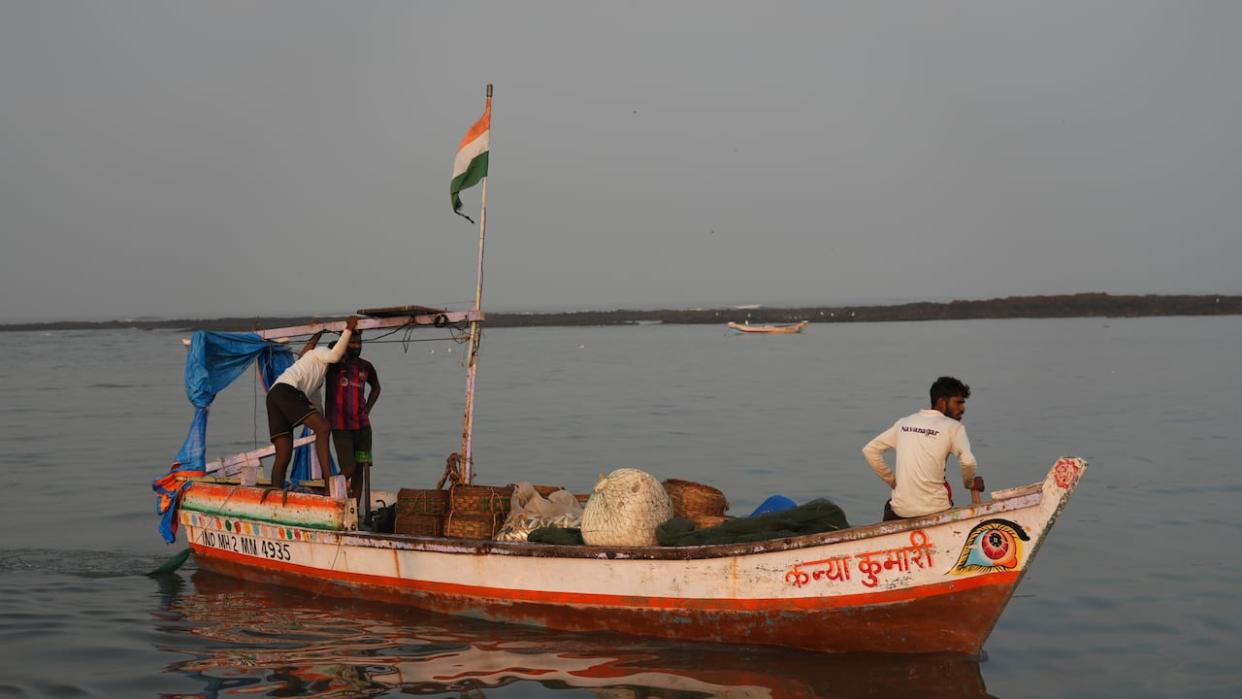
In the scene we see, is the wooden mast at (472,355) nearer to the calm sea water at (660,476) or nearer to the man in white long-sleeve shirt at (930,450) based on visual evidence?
the calm sea water at (660,476)

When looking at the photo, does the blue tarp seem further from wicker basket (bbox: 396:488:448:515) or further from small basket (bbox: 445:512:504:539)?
small basket (bbox: 445:512:504:539)

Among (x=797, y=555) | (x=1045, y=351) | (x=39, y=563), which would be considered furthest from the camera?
(x=1045, y=351)

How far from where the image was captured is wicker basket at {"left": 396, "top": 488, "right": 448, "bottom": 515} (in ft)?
31.4

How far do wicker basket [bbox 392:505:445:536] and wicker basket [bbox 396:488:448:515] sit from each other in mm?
43

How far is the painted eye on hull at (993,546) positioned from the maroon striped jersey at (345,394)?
18.4 feet

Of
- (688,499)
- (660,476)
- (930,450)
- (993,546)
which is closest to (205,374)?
(688,499)

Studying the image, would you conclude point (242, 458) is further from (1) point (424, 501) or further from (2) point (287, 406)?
(1) point (424, 501)

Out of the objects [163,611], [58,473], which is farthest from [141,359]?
[163,611]

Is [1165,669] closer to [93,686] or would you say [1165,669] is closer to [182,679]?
[182,679]

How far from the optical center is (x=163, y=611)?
995 centimetres

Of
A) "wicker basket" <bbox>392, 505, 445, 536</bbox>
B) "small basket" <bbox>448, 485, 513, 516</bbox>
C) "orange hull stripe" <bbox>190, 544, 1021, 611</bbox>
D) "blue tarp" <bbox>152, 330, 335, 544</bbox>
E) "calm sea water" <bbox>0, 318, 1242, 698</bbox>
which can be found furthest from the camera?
"blue tarp" <bbox>152, 330, 335, 544</bbox>

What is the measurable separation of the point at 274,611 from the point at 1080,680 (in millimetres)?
6698

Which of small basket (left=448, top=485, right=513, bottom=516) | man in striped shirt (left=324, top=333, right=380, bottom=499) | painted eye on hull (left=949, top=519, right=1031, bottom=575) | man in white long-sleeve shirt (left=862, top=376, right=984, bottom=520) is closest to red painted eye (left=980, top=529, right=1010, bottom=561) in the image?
painted eye on hull (left=949, top=519, right=1031, bottom=575)

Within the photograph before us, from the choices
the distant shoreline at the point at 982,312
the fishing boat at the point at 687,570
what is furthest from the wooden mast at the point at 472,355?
the distant shoreline at the point at 982,312
